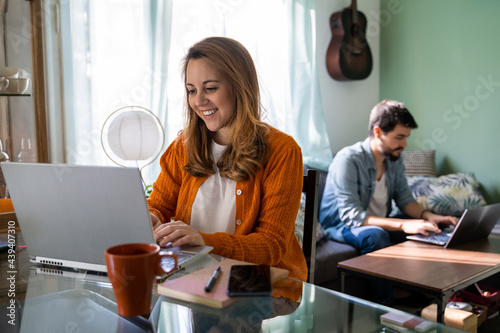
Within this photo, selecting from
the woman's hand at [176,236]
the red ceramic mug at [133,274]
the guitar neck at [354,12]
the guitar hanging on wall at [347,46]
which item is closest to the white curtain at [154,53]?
the guitar hanging on wall at [347,46]

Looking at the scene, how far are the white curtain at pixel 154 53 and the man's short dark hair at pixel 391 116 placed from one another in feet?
2.04

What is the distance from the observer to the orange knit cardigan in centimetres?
114

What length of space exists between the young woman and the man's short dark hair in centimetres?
132

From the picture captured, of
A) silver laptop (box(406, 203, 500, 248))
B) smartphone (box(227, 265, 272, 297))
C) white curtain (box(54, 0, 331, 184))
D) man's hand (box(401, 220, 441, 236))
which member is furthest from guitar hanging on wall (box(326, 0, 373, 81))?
smartphone (box(227, 265, 272, 297))

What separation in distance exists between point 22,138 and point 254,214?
3.54 ft

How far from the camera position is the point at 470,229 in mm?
1974

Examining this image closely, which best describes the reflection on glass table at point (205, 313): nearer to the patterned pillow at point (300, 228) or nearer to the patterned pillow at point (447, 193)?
the patterned pillow at point (300, 228)

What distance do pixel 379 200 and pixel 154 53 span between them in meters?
1.53

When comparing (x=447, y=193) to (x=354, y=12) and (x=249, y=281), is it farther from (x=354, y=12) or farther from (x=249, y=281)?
(x=249, y=281)

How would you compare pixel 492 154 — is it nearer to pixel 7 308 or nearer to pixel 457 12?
pixel 457 12

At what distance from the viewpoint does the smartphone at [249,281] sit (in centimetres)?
70

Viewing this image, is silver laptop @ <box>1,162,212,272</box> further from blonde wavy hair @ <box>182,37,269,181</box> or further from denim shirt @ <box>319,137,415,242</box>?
denim shirt @ <box>319,137,415,242</box>

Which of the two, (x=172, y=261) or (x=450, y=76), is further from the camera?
(x=450, y=76)

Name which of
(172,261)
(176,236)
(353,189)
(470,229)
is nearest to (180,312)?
(172,261)
